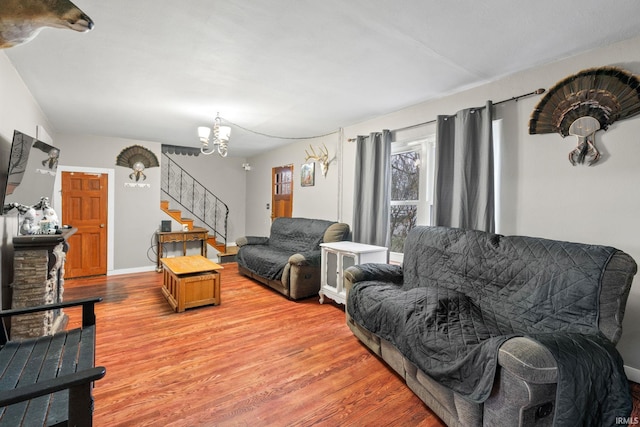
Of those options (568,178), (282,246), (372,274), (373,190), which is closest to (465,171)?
(568,178)

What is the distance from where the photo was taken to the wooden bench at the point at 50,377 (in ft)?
3.02

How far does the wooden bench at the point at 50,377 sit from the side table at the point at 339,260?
7.86ft

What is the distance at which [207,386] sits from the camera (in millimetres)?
2045

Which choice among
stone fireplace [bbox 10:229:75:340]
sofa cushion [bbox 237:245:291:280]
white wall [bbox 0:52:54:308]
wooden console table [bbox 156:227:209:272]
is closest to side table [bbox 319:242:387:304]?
sofa cushion [bbox 237:245:291:280]

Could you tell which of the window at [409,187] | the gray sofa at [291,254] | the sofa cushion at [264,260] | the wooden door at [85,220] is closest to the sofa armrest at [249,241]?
the gray sofa at [291,254]

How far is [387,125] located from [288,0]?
2.36 meters

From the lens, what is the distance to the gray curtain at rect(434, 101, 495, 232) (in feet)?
8.55

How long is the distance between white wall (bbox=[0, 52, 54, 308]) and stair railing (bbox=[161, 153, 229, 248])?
11.8 feet

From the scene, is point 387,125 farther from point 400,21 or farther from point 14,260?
point 14,260

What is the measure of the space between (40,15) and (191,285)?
110 inches

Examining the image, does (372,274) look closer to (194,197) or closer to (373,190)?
(373,190)

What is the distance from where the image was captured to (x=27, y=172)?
A: 257 centimetres

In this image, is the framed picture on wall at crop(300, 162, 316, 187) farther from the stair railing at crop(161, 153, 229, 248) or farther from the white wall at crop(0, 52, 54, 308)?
the white wall at crop(0, 52, 54, 308)

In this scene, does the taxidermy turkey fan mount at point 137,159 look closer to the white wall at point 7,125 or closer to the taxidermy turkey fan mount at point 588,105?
the white wall at point 7,125
